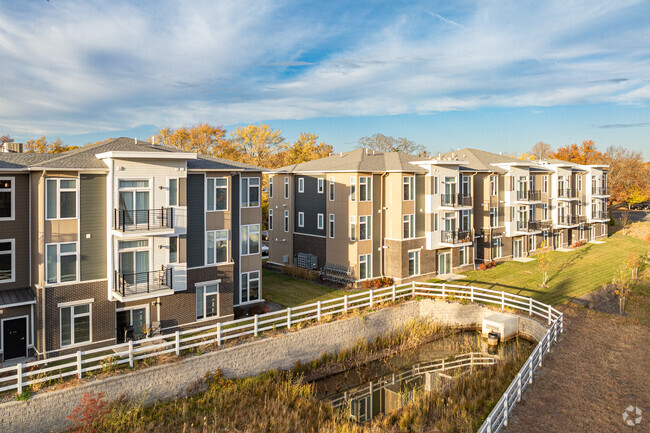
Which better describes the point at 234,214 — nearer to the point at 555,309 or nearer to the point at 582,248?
the point at 555,309

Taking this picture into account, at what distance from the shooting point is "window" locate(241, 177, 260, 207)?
2150cm

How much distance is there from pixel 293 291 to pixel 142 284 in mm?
9845

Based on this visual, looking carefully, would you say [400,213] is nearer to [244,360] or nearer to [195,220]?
[195,220]

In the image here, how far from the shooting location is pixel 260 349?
16531mm

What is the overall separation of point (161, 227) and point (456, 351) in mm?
13901

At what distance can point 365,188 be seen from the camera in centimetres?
2706

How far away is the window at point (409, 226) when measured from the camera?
27453 mm

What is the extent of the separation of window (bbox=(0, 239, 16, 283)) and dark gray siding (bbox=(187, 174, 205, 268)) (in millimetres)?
6174

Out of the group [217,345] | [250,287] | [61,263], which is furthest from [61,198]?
[250,287]

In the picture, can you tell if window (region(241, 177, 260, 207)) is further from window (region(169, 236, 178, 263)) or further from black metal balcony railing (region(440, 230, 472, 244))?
black metal balcony railing (region(440, 230, 472, 244))

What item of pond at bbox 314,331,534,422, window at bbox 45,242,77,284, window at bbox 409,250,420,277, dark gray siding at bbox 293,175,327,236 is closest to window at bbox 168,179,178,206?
window at bbox 45,242,77,284

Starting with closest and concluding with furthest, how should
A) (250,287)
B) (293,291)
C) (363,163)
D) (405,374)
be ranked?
(405,374) → (250,287) → (293,291) → (363,163)

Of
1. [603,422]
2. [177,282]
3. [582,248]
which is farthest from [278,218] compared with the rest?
[582,248]

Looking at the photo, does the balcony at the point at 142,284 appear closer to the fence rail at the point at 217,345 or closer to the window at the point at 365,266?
the fence rail at the point at 217,345
